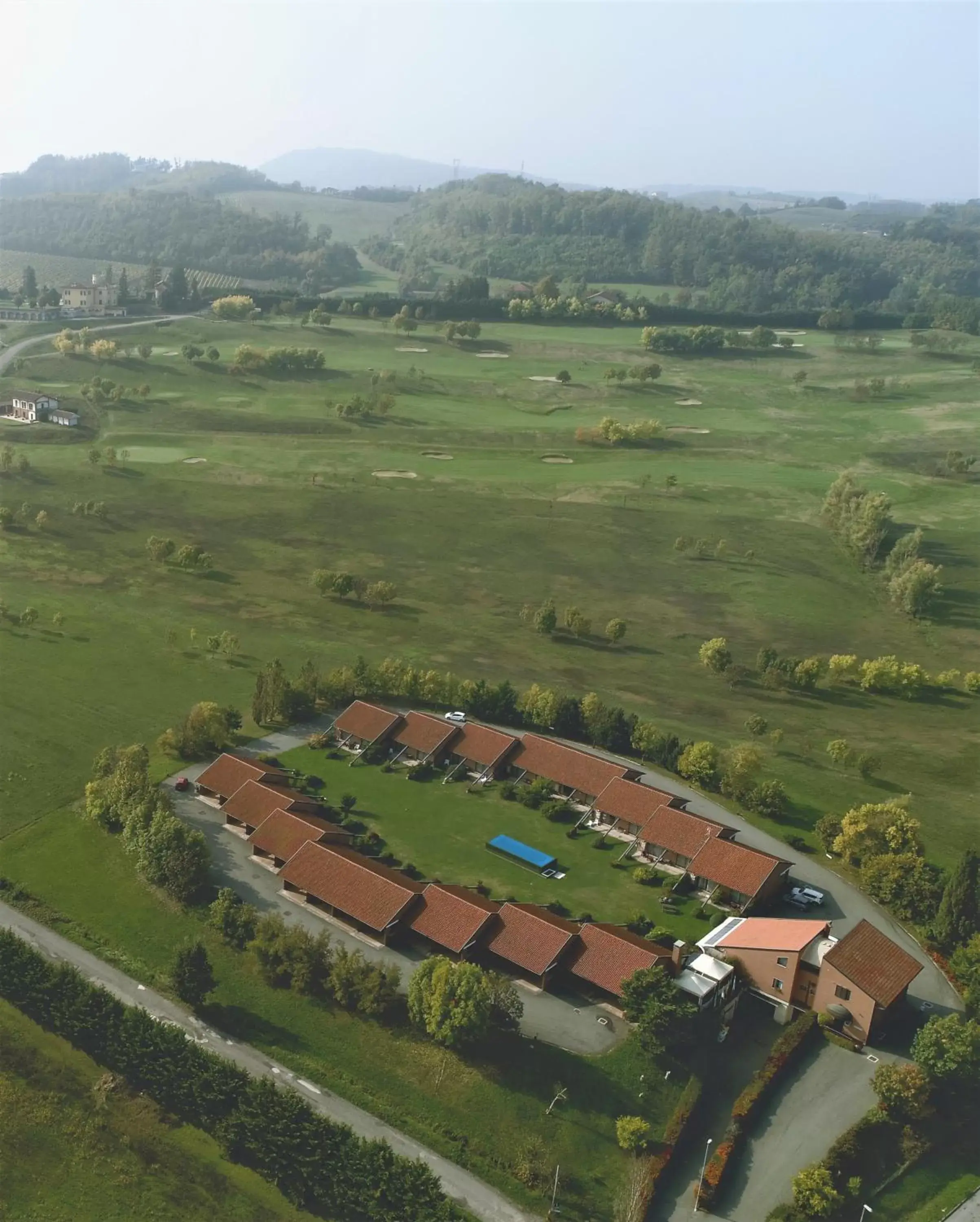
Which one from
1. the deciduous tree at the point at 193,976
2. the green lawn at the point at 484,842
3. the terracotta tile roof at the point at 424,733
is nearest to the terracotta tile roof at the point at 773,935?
the green lawn at the point at 484,842

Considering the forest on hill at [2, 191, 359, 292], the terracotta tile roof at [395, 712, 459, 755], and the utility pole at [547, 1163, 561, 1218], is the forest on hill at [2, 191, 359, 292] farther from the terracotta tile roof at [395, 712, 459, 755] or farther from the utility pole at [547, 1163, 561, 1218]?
the utility pole at [547, 1163, 561, 1218]

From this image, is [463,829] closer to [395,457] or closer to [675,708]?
[675,708]

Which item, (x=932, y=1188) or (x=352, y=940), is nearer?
(x=932, y=1188)

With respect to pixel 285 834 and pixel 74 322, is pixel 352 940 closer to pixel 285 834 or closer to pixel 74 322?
pixel 285 834

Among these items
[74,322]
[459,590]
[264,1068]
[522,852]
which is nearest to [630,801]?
[522,852]

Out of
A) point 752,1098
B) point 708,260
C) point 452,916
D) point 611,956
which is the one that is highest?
point 708,260
